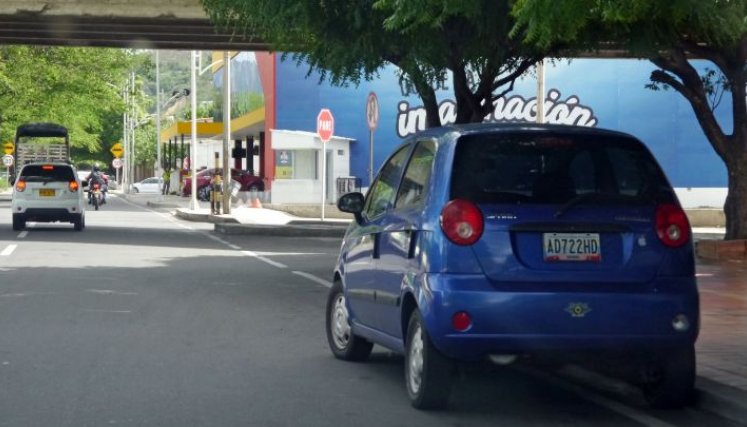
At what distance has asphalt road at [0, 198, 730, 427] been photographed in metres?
8.28

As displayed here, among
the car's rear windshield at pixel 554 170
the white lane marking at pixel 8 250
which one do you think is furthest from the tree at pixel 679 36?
the white lane marking at pixel 8 250

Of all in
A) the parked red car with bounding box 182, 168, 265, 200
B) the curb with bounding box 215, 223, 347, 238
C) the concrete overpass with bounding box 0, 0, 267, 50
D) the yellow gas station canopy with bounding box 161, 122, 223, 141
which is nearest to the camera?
the concrete overpass with bounding box 0, 0, 267, 50

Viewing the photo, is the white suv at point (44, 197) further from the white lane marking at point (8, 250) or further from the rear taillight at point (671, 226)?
the rear taillight at point (671, 226)

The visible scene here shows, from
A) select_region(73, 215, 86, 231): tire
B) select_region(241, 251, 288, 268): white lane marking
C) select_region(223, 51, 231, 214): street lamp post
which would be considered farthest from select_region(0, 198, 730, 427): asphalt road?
select_region(223, 51, 231, 214): street lamp post

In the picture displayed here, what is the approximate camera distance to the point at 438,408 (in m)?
8.35

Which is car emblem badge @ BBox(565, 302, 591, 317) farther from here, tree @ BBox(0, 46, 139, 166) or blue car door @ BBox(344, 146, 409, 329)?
tree @ BBox(0, 46, 139, 166)

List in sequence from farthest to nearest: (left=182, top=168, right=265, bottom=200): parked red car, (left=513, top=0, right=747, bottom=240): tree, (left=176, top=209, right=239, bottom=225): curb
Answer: (left=182, top=168, right=265, bottom=200): parked red car, (left=176, top=209, right=239, bottom=225): curb, (left=513, top=0, right=747, bottom=240): tree

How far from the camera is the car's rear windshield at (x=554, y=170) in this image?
8172mm

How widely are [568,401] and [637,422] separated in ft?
2.64

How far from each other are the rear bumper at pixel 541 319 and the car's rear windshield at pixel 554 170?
56cm

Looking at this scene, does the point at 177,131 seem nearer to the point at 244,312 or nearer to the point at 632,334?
the point at 244,312

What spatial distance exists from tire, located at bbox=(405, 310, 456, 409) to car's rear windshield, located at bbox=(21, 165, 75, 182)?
24457 mm

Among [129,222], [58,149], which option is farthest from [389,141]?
[58,149]

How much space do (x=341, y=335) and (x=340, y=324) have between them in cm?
9
